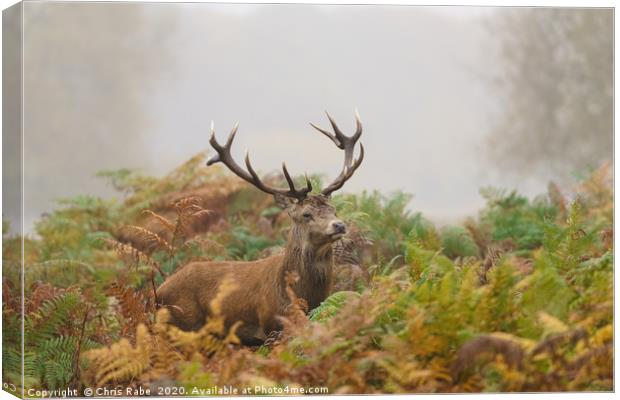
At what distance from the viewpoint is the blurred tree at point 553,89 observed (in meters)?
9.99

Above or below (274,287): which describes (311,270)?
above

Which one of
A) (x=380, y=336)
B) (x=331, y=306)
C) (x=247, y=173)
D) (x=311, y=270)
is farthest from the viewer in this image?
(x=247, y=173)

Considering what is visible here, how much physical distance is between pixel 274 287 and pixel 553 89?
5751 millimetres

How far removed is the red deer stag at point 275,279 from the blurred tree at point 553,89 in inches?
105

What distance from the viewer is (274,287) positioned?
8422mm

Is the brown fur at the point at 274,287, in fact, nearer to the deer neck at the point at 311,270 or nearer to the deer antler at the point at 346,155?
the deer neck at the point at 311,270

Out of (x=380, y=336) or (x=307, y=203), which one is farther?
(x=307, y=203)

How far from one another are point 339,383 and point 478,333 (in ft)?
2.99

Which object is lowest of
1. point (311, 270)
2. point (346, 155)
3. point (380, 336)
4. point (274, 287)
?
point (380, 336)

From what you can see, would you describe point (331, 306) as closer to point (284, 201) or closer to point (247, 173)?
point (284, 201)

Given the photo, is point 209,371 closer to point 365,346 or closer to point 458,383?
point 365,346

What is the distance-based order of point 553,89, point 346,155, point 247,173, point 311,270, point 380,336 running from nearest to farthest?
1. point 380,336
2. point 311,270
3. point 247,173
4. point 346,155
5. point 553,89

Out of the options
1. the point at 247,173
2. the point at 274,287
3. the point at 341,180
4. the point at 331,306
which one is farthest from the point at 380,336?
the point at 247,173

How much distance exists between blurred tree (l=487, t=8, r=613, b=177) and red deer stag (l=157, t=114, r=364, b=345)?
105 inches
